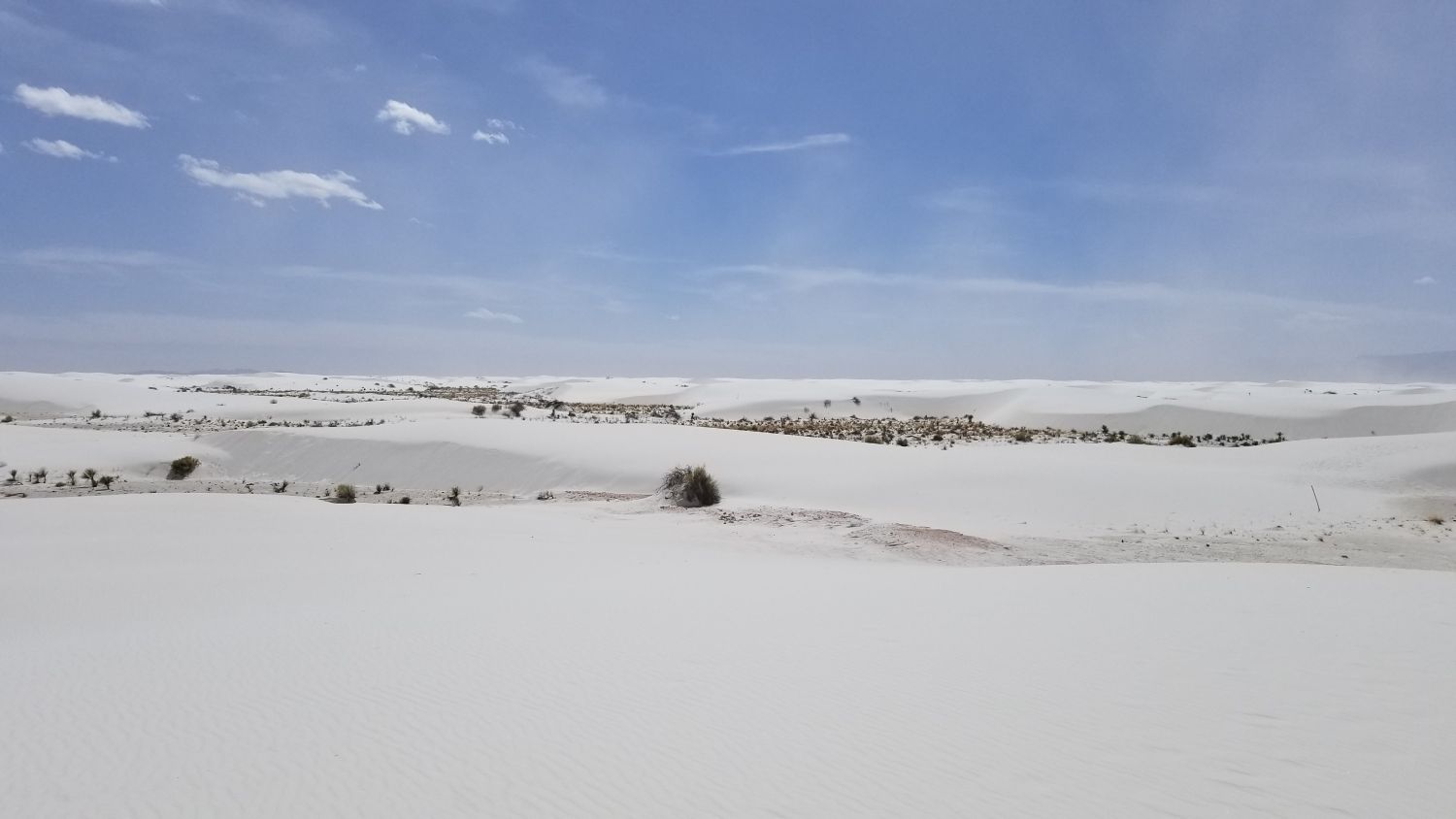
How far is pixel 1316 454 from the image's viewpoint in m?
19.7

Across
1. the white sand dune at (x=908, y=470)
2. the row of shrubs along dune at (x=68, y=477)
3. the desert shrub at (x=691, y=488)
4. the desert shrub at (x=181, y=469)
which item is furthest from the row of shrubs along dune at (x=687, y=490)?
the desert shrub at (x=181, y=469)

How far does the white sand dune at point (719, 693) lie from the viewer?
3.45 m

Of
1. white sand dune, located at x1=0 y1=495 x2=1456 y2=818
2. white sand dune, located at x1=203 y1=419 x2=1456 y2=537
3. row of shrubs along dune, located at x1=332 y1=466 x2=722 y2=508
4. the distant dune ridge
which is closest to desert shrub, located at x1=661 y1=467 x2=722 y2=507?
row of shrubs along dune, located at x1=332 y1=466 x2=722 y2=508

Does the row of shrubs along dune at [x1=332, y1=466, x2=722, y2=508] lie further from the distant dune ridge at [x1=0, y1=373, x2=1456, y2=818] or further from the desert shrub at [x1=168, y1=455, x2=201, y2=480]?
the desert shrub at [x1=168, y1=455, x2=201, y2=480]

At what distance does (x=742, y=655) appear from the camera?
5.59 metres

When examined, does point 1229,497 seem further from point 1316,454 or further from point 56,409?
point 56,409

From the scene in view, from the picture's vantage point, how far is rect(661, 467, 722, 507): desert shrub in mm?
16047

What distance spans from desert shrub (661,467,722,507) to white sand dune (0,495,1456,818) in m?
6.79

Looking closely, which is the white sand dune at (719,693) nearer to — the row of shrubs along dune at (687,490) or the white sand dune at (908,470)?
the white sand dune at (908,470)

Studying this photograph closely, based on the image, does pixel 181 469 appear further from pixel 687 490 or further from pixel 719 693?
pixel 719 693

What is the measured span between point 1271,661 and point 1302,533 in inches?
395

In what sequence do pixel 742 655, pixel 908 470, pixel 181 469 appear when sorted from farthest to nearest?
pixel 181 469 < pixel 908 470 < pixel 742 655

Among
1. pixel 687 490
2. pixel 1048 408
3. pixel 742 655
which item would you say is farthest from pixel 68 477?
pixel 1048 408

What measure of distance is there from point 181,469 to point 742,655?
871 inches
